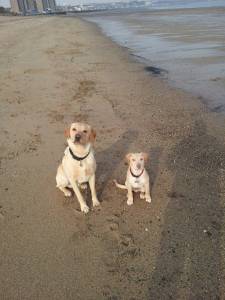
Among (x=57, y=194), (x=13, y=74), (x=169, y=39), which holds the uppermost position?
(x=57, y=194)

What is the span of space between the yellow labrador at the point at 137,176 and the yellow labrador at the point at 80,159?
0.56 metres

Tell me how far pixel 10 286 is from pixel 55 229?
1.12 metres

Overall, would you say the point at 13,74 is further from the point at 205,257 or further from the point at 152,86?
the point at 205,257

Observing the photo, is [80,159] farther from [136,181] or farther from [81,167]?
[136,181]

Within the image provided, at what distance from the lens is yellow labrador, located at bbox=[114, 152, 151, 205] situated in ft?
17.5

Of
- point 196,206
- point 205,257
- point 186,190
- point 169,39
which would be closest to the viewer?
point 205,257

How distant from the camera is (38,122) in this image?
9.24 meters

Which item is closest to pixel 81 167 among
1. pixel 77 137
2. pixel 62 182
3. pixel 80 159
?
pixel 80 159

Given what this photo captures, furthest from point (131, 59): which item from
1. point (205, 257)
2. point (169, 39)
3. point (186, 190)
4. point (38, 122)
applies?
point (205, 257)

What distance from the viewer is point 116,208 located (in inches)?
220

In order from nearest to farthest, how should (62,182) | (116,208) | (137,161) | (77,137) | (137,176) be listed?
1. (77,137)
2. (137,161)
3. (137,176)
4. (116,208)
5. (62,182)

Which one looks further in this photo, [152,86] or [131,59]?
[131,59]

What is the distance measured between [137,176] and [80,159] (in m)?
0.91

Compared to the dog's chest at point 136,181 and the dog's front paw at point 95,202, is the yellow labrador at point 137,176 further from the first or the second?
the dog's front paw at point 95,202
